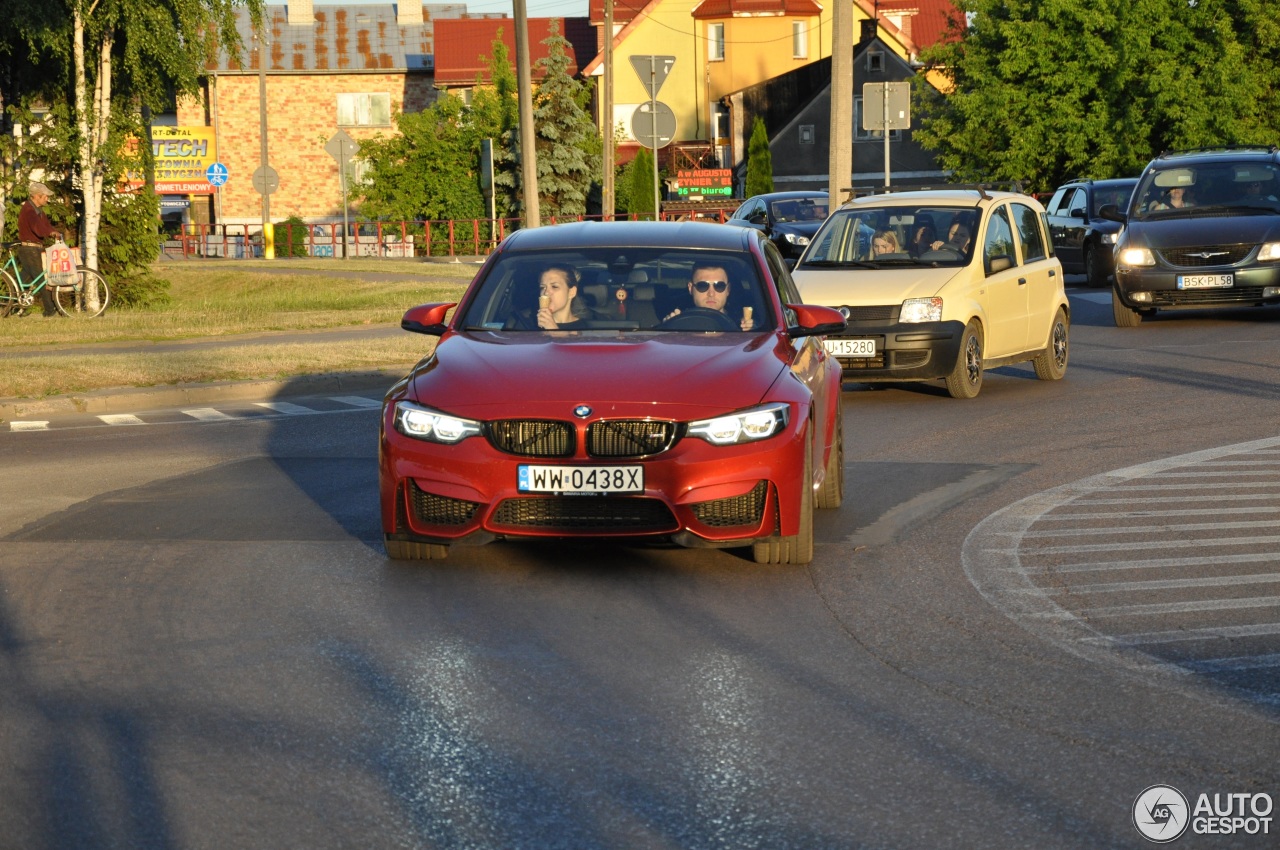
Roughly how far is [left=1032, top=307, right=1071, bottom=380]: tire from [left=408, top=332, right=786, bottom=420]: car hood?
847 centimetres

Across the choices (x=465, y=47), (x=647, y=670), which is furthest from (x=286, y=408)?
(x=465, y=47)

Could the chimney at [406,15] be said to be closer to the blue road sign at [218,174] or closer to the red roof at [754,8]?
the red roof at [754,8]

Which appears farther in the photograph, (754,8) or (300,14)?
(300,14)

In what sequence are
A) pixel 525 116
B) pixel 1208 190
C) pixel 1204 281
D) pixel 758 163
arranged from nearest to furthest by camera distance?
pixel 1204 281 → pixel 1208 190 → pixel 525 116 → pixel 758 163

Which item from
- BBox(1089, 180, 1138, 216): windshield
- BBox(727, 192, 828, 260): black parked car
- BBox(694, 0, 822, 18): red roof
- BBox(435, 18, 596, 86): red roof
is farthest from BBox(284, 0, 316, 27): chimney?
BBox(1089, 180, 1138, 216): windshield

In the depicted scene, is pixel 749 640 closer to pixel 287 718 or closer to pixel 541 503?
pixel 541 503

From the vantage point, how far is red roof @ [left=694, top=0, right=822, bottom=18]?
79062 millimetres

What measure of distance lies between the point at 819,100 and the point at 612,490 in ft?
227

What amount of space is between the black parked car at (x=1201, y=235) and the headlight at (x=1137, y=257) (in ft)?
0.04

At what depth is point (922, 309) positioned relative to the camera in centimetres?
1489

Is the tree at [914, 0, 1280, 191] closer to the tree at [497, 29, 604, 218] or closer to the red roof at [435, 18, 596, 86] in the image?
the tree at [497, 29, 604, 218]

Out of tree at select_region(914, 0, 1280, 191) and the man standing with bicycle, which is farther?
tree at select_region(914, 0, 1280, 191)

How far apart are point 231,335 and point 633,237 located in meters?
14.2

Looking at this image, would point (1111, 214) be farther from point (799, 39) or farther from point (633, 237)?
point (799, 39)
